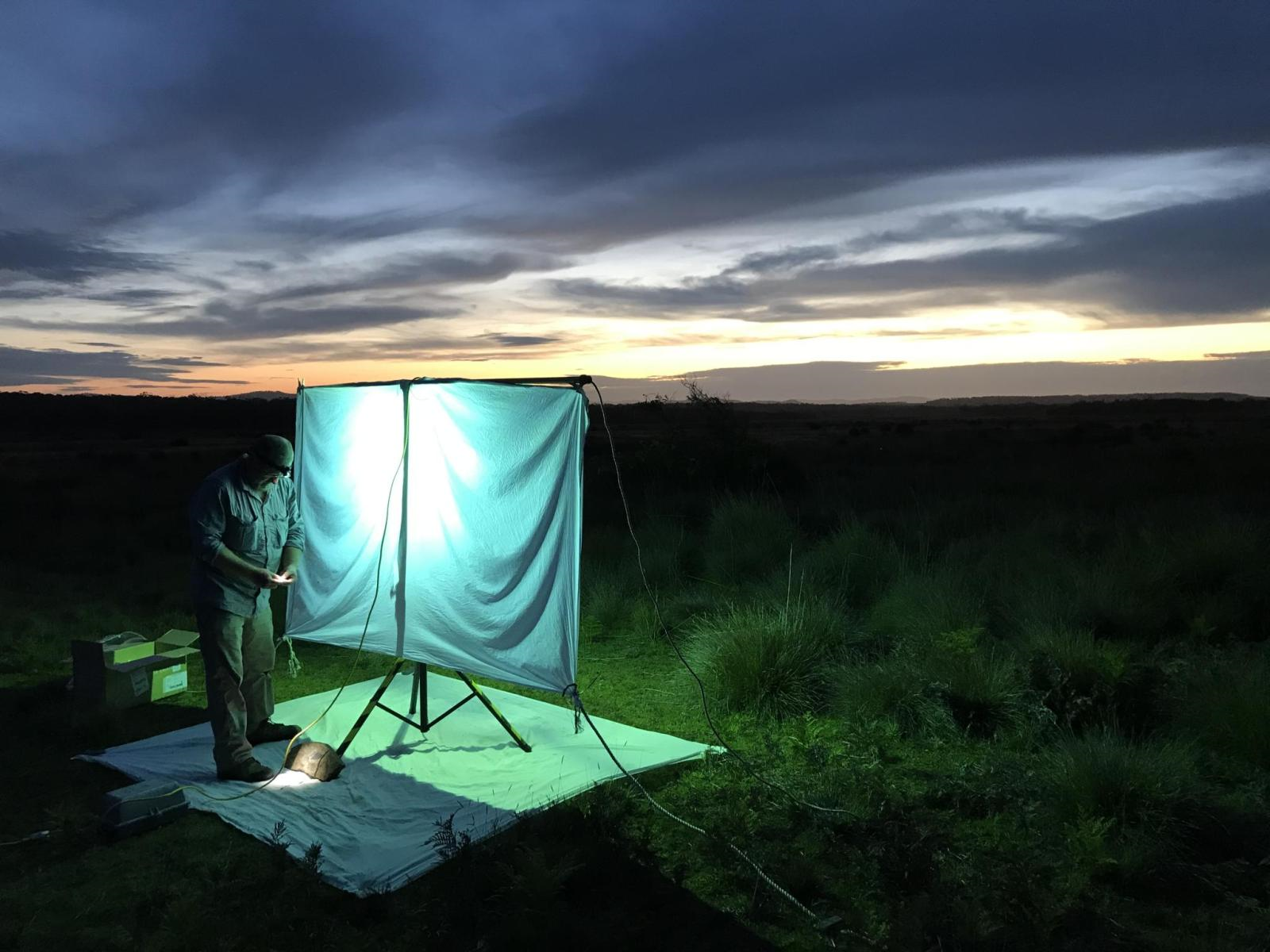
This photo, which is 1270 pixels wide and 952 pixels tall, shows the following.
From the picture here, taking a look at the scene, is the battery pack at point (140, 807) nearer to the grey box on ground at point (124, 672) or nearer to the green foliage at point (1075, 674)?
the grey box on ground at point (124, 672)

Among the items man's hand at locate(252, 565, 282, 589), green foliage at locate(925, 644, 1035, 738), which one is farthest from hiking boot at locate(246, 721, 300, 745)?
green foliage at locate(925, 644, 1035, 738)

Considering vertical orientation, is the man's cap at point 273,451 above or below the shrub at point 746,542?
above

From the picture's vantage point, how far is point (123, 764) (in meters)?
5.17

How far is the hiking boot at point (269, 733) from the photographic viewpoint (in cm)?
545

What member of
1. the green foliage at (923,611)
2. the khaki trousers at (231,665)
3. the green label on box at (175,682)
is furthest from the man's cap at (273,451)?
the green foliage at (923,611)

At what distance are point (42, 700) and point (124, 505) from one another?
14748mm

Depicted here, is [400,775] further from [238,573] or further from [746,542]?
[746,542]

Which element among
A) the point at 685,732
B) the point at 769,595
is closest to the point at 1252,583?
the point at 769,595

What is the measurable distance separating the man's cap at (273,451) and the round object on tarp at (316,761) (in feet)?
5.46

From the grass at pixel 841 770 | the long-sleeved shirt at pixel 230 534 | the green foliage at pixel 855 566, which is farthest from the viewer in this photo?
the green foliage at pixel 855 566

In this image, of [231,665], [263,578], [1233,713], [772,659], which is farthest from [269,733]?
[1233,713]

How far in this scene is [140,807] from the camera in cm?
443

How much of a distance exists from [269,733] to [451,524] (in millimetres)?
1849

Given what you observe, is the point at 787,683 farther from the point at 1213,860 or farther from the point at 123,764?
the point at 123,764
